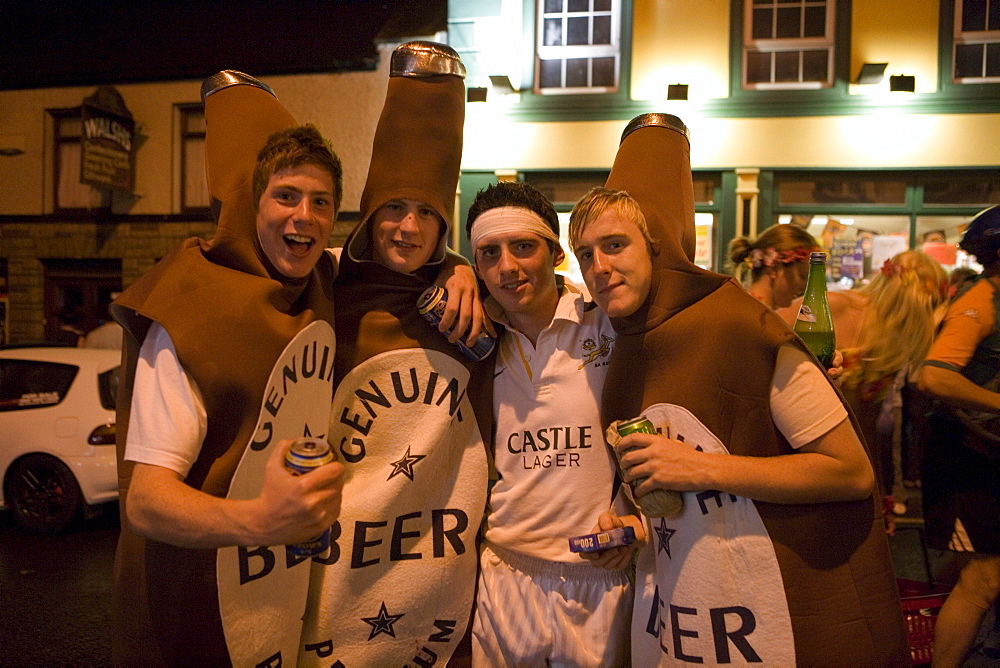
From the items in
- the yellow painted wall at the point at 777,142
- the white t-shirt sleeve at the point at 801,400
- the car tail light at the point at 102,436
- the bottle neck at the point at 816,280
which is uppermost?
the yellow painted wall at the point at 777,142

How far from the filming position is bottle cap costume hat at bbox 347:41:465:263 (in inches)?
96.3

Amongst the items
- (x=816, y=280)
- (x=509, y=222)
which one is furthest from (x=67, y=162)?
(x=816, y=280)

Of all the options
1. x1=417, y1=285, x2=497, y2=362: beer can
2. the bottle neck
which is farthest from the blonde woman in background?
x1=417, y1=285, x2=497, y2=362: beer can

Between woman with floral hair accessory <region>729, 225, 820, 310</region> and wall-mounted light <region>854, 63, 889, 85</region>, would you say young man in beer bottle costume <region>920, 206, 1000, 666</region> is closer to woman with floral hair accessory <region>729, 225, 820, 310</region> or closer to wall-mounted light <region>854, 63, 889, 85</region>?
woman with floral hair accessory <region>729, 225, 820, 310</region>

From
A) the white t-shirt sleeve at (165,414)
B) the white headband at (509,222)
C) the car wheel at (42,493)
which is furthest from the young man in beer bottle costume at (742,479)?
the car wheel at (42,493)

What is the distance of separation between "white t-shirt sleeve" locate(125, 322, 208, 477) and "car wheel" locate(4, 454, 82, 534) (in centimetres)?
524

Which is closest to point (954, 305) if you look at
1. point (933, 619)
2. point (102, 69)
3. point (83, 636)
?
point (933, 619)

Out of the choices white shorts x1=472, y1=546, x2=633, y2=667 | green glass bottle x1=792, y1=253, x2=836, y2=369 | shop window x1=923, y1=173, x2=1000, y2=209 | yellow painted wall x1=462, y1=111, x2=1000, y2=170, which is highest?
yellow painted wall x1=462, y1=111, x2=1000, y2=170

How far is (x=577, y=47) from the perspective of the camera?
31.9ft

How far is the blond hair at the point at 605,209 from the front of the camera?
218cm

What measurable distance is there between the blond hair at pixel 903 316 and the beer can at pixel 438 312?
2.77 m

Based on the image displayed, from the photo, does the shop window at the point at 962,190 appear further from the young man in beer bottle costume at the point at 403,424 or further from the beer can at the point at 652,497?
the beer can at the point at 652,497

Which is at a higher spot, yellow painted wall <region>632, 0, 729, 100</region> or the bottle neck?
yellow painted wall <region>632, 0, 729, 100</region>

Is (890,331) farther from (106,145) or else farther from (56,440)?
(106,145)
